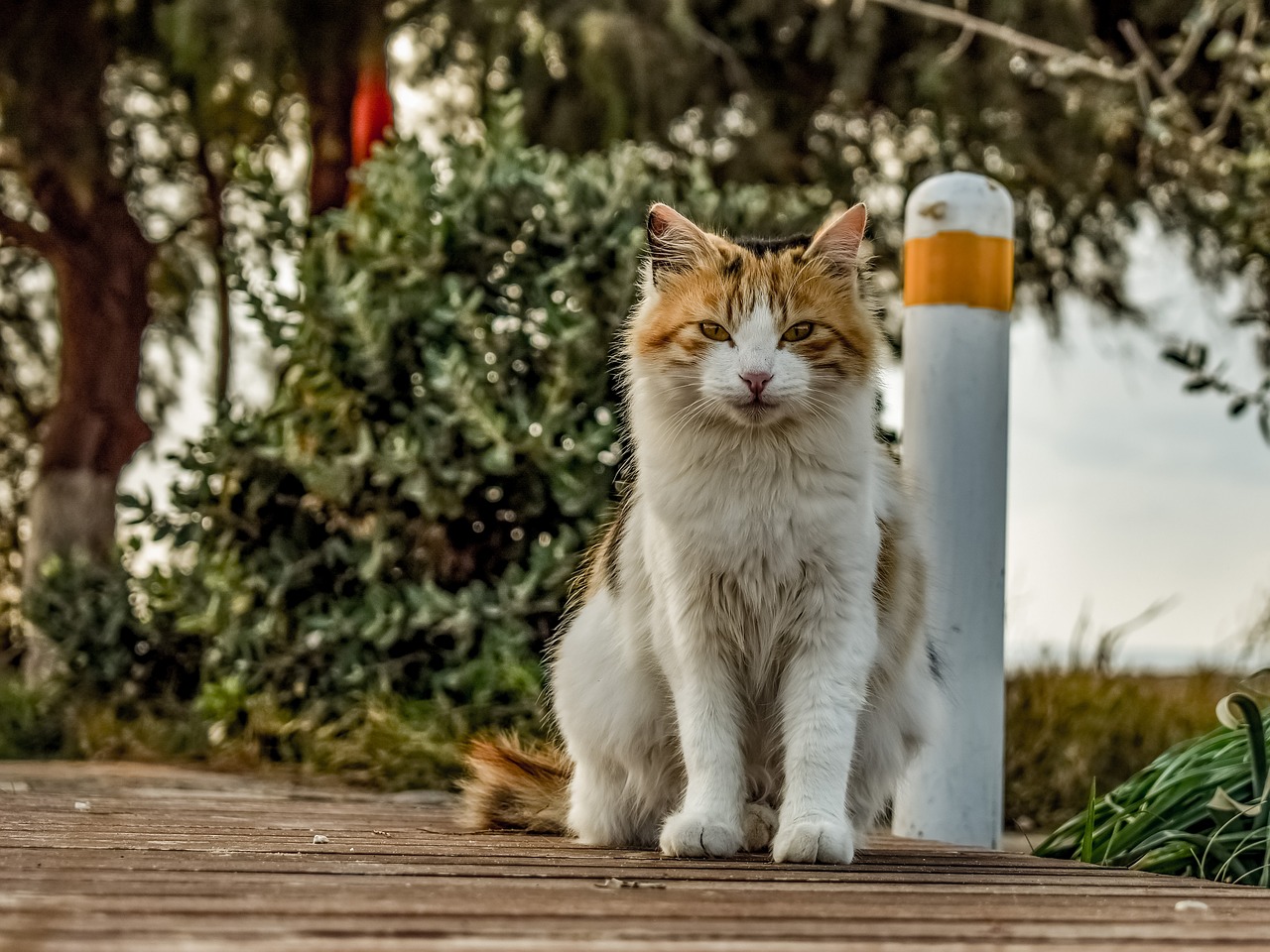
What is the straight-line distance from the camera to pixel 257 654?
517cm

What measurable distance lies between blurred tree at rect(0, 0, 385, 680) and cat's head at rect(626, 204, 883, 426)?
464 centimetres

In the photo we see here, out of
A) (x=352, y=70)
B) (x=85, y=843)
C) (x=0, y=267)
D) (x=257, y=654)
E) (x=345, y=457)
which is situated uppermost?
(x=352, y=70)

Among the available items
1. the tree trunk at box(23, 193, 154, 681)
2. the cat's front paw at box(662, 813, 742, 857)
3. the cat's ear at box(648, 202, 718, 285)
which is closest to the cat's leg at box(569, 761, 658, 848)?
the cat's front paw at box(662, 813, 742, 857)

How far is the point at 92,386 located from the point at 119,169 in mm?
1471

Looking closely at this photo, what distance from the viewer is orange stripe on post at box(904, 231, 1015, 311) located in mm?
3336

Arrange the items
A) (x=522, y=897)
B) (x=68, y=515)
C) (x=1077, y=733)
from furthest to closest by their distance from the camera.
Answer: (x=68, y=515) → (x=1077, y=733) → (x=522, y=897)

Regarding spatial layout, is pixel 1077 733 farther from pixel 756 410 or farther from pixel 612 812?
pixel 756 410

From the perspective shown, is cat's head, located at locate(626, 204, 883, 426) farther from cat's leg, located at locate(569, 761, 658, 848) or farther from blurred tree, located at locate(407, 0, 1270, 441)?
blurred tree, located at locate(407, 0, 1270, 441)

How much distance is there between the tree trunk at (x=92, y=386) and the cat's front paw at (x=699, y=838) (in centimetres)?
729

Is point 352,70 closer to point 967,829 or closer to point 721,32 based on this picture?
point 721,32

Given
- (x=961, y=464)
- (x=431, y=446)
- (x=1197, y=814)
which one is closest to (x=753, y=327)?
(x=961, y=464)

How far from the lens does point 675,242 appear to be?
261 centimetres

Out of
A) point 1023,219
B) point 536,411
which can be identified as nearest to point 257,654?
point 536,411

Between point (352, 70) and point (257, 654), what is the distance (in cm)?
401
